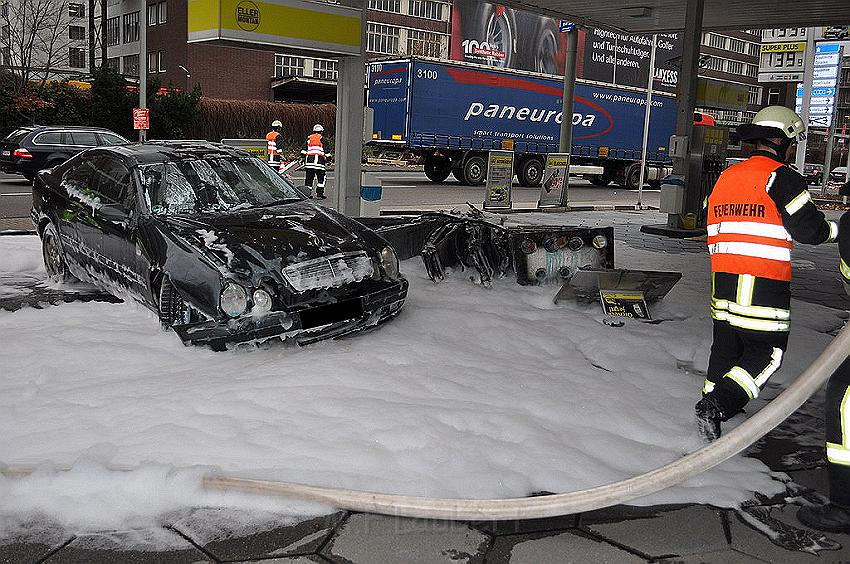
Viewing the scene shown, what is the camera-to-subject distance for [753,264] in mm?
4336

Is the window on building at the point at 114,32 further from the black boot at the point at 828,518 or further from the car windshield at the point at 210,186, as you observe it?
the black boot at the point at 828,518

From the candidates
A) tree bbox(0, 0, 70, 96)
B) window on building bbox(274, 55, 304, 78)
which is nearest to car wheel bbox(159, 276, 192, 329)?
tree bbox(0, 0, 70, 96)

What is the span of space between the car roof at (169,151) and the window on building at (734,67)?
98.3 m

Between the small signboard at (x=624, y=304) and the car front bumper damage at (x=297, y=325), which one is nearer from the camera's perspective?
the car front bumper damage at (x=297, y=325)

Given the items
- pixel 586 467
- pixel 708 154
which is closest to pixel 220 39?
pixel 586 467

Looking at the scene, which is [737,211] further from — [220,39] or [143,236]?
[220,39]

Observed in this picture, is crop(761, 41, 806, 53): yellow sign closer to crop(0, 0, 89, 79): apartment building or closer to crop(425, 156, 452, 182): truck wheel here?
crop(425, 156, 452, 182): truck wheel

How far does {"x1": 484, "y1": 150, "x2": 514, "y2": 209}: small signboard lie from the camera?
712 inches

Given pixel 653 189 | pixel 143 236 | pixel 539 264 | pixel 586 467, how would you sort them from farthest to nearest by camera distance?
pixel 653 189 < pixel 539 264 < pixel 143 236 < pixel 586 467

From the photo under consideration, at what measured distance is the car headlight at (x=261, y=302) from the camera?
17.9 feet

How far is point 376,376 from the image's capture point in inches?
202

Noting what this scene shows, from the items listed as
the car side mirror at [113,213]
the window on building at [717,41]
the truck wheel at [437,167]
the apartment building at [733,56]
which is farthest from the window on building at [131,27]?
the window on building at [717,41]

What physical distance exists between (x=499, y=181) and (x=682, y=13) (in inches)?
202

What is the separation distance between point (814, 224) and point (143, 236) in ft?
14.9
